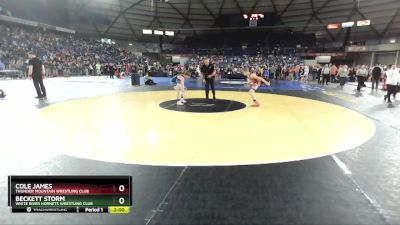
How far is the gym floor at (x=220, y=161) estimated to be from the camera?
291cm

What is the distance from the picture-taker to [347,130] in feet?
22.2

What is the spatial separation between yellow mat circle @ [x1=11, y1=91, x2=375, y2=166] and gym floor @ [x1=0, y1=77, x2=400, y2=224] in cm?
2

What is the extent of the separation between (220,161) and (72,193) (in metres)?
2.37

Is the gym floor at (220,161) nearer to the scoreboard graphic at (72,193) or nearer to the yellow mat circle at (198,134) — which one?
the yellow mat circle at (198,134)

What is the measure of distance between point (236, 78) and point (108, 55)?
71.5 feet

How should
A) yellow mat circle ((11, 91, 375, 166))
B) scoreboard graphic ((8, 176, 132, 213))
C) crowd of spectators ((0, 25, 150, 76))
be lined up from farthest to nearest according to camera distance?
1. crowd of spectators ((0, 25, 150, 76))
2. yellow mat circle ((11, 91, 375, 166))
3. scoreboard graphic ((8, 176, 132, 213))

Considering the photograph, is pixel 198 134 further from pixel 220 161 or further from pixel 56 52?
pixel 56 52

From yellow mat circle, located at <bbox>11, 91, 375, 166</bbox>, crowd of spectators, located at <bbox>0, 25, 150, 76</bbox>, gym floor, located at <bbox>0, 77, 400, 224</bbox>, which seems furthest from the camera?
crowd of spectators, located at <bbox>0, 25, 150, 76</bbox>

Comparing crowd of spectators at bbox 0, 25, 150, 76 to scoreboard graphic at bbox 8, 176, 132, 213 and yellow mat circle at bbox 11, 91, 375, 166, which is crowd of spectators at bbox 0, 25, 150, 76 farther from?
scoreboard graphic at bbox 8, 176, 132, 213

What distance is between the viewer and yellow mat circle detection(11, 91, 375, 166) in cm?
473

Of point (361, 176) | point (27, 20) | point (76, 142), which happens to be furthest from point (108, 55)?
point (361, 176)

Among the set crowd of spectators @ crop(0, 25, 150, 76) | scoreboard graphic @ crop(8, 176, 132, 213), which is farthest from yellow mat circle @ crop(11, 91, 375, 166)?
crowd of spectators @ crop(0, 25, 150, 76)

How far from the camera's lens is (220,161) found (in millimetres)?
4473

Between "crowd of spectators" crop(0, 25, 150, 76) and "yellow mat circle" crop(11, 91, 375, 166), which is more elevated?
"crowd of spectators" crop(0, 25, 150, 76)
